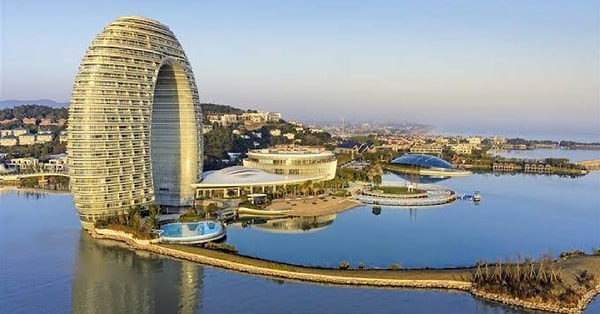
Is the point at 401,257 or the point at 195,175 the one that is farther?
the point at 195,175

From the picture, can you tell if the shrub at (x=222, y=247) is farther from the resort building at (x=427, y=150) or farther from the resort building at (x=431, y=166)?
the resort building at (x=427, y=150)

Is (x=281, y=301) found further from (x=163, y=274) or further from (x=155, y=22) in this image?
(x=155, y=22)

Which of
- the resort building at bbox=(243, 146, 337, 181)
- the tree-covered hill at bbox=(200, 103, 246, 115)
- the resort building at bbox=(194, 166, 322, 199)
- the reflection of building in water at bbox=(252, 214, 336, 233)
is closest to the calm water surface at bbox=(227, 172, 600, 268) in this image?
the reflection of building in water at bbox=(252, 214, 336, 233)

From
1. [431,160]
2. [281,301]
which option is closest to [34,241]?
[281,301]

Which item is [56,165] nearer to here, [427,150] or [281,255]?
[281,255]

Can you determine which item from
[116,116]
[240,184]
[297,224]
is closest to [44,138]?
[240,184]

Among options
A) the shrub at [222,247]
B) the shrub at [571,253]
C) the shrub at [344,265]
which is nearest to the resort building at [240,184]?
the shrub at [222,247]

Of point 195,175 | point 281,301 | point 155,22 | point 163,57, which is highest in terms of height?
point 155,22
